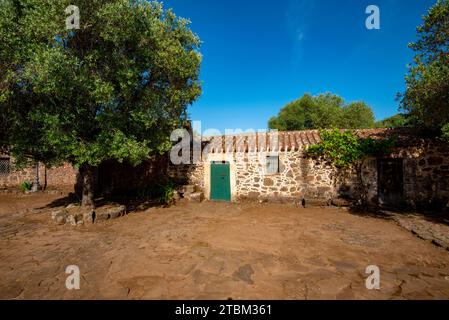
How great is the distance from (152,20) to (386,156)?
11.5 metres

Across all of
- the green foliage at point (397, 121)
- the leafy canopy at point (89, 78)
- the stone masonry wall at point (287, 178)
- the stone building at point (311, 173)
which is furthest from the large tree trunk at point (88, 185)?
the green foliage at point (397, 121)

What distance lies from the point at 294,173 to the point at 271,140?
240 cm

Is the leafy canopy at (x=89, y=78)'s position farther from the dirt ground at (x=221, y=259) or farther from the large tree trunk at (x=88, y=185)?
the dirt ground at (x=221, y=259)

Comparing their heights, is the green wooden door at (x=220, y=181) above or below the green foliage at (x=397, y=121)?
below

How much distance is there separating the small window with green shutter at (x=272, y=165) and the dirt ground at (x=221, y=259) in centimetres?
353

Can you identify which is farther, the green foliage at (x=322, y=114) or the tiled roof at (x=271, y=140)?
the green foliage at (x=322, y=114)

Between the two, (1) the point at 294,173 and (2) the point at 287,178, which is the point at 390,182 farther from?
(2) the point at 287,178

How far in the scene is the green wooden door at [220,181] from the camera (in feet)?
41.5

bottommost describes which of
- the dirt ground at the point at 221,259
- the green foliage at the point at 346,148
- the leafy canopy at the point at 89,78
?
the dirt ground at the point at 221,259

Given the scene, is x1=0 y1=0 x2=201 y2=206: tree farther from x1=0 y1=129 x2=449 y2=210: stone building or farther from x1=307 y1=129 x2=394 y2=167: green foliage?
x1=307 y1=129 x2=394 y2=167: green foliage

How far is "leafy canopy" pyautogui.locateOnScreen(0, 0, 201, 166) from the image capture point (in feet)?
23.6

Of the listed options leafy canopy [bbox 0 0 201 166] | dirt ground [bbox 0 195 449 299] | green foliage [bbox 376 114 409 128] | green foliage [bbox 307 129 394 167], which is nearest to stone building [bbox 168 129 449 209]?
green foliage [bbox 307 129 394 167]

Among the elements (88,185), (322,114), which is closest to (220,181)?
(88,185)

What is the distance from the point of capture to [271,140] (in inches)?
509
